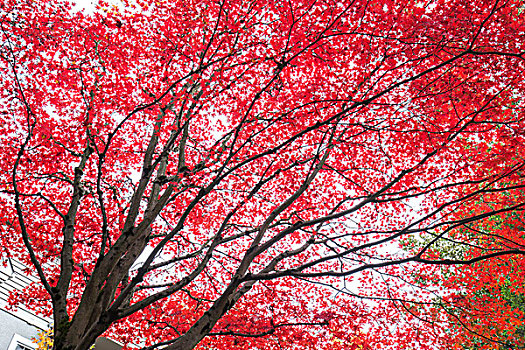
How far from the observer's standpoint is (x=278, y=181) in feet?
40.3

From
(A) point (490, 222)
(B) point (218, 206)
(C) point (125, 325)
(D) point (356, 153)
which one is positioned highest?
(A) point (490, 222)

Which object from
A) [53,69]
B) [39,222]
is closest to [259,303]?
[39,222]

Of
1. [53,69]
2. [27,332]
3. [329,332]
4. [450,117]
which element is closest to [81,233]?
[27,332]

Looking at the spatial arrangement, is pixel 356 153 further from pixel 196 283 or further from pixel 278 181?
pixel 196 283

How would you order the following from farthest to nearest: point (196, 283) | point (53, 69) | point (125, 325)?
point (125, 325), point (196, 283), point (53, 69)

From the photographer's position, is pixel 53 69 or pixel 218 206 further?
pixel 218 206

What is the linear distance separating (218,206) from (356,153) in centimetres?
538

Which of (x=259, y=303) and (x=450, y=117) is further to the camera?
(x=259, y=303)

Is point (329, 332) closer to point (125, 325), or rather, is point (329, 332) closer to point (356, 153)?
point (356, 153)

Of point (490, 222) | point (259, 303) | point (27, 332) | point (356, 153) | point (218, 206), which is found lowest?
point (27, 332)

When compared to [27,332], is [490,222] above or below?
above

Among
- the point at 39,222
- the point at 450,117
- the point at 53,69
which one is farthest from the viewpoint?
the point at 39,222

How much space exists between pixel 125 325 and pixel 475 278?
14573mm

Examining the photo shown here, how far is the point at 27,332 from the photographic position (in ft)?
42.1
